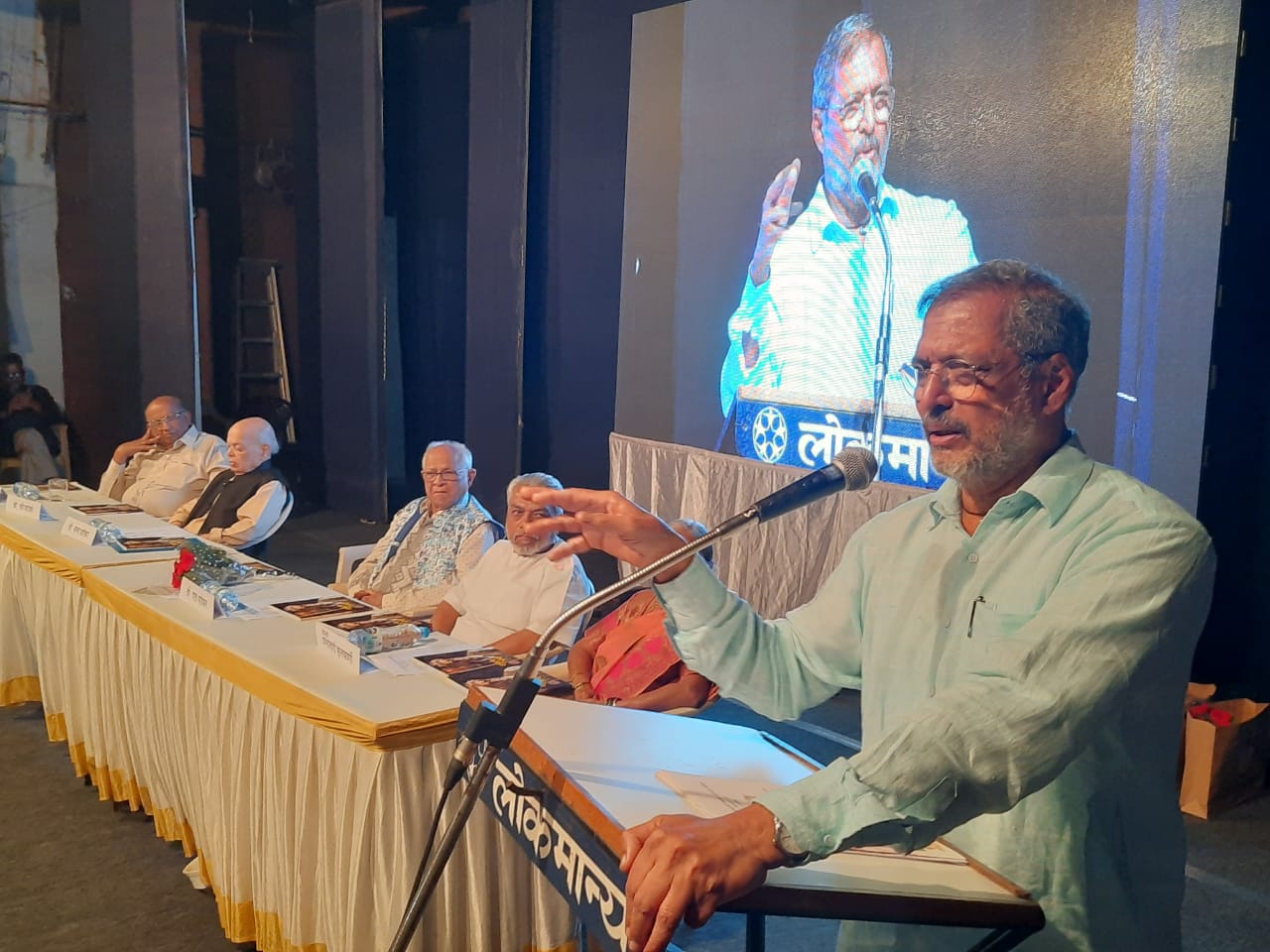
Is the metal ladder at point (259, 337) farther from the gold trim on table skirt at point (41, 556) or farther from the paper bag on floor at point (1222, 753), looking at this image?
the paper bag on floor at point (1222, 753)

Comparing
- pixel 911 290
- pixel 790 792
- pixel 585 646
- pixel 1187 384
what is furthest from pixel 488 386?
pixel 790 792

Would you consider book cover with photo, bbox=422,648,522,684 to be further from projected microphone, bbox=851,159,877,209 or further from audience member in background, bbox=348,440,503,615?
projected microphone, bbox=851,159,877,209

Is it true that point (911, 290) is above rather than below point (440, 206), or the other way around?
below

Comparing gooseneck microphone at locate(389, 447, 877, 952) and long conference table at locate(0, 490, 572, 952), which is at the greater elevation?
gooseneck microphone at locate(389, 447, 877, 952)

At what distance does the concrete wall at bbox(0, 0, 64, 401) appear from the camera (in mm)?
6750

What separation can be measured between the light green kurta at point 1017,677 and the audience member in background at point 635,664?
1.07m

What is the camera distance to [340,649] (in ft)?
7.67

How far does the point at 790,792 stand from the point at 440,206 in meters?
7.17

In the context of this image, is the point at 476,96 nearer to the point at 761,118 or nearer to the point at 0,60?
the point at 761,118

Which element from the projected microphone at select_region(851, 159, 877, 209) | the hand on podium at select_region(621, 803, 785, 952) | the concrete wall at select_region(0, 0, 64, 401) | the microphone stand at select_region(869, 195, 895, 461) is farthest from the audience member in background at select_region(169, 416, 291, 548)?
the hand on podium at select_region(621, 803, 785, 952)

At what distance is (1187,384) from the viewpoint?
3.12 meters

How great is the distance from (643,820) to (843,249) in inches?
135

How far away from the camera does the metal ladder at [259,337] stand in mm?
7941

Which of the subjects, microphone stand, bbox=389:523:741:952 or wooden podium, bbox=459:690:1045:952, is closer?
wooden podium, bbox=459:690:1045:952
